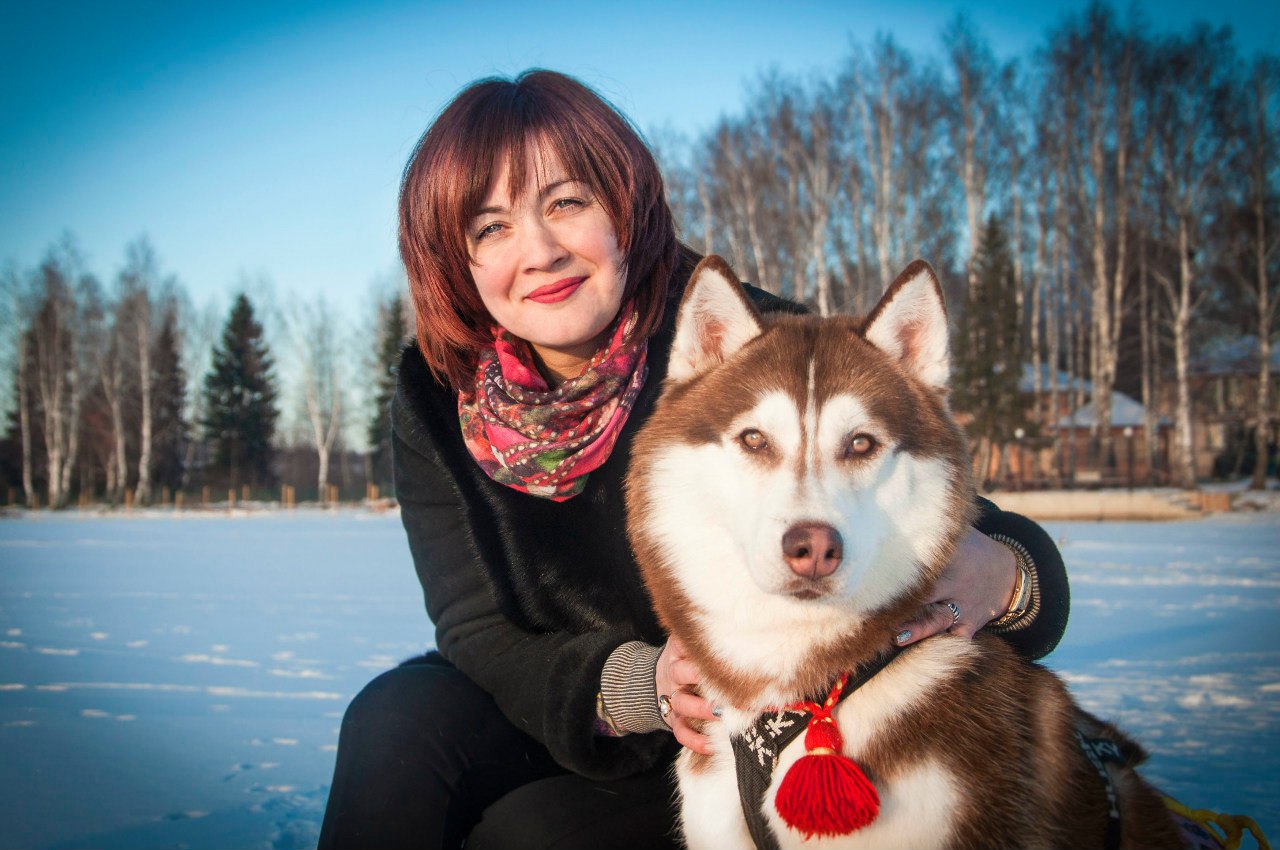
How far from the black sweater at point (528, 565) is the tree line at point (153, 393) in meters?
29.4

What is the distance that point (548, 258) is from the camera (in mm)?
2373

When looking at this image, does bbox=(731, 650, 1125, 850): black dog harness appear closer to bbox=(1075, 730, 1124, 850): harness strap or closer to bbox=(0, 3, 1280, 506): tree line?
bbox=(1075, 730, 1124, 850): harness strap

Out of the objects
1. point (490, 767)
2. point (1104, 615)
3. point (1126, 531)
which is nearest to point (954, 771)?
point (490, 767)

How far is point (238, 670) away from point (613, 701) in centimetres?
354

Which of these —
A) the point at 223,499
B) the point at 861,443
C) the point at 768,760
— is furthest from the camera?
the point at 223,499

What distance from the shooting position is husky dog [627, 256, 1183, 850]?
1.61m

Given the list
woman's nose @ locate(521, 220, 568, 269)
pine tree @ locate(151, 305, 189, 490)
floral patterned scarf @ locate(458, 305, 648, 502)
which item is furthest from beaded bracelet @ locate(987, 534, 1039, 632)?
pine tree @ locate(151, 305, 189, 490)

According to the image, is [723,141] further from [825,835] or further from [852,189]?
[825,835]

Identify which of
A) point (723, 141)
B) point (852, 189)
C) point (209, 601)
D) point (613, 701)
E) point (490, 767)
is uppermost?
point (723, 141)

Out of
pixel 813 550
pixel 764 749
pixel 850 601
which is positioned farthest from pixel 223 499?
pixel 813 550

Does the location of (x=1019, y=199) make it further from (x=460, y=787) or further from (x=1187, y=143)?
(x=460, y=787)

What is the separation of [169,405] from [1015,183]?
32.9 m

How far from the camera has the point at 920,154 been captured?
1962 cm

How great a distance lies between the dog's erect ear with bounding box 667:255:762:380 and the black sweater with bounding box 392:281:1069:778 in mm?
345
